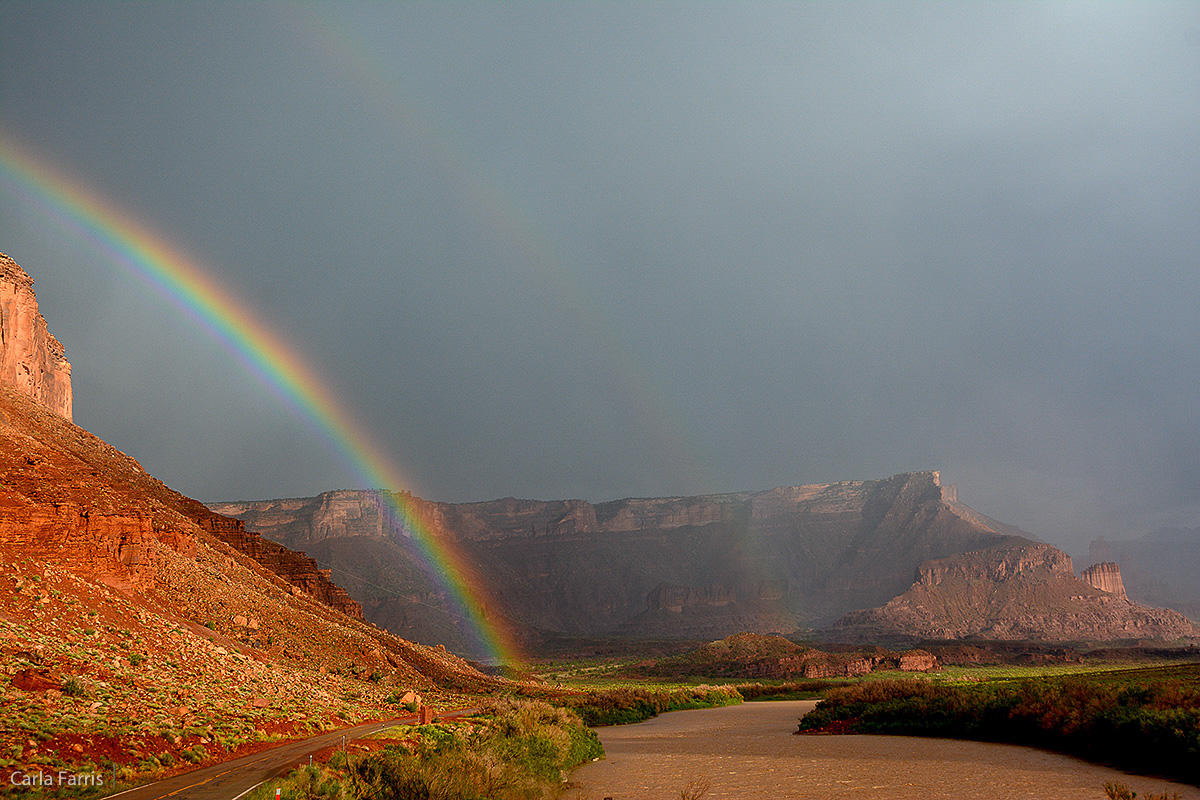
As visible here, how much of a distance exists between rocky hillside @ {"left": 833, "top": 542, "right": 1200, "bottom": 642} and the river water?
125m

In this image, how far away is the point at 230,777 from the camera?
16.2 meters

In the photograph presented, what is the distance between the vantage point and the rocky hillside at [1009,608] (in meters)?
145

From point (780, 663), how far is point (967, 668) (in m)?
22.0

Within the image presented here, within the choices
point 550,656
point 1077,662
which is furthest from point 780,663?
point 550,656

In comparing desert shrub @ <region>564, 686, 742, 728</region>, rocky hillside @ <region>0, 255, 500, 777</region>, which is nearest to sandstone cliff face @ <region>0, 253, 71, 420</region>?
rocky hillside @ <region>0, 255, 500, 777</region>

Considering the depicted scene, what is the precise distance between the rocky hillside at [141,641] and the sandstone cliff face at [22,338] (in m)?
22.0

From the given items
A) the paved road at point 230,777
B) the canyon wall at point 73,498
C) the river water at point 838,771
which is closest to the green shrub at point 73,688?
the paved road at point 230,777

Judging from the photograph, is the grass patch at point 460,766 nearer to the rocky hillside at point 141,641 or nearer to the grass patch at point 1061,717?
the rocky hillside at point 141,641

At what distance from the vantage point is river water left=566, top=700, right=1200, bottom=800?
2011 cm

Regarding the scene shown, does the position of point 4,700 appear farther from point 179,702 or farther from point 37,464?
point 37,464

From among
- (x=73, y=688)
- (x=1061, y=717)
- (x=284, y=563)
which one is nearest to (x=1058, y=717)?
(x=1061, y=717)

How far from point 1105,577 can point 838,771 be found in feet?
646

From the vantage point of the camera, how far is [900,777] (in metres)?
22.7

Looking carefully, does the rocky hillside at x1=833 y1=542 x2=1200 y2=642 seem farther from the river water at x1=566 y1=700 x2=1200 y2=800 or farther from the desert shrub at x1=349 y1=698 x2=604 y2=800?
the desert shrub at x1=349 y1=698 x2=604 y2=800
